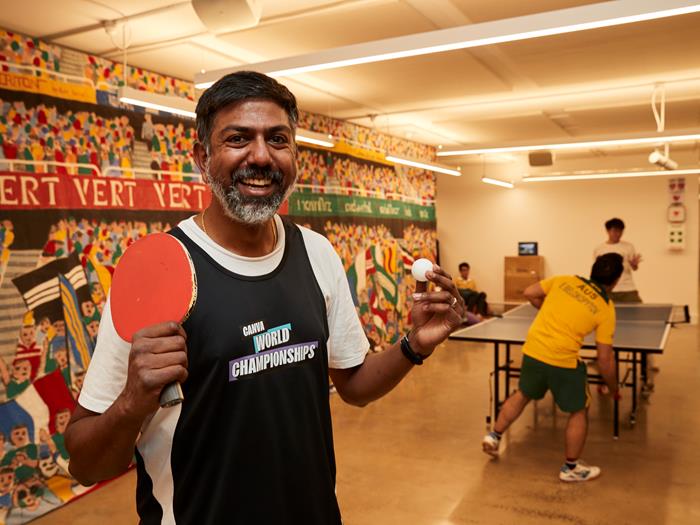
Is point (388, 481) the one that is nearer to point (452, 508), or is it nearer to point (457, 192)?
point (452, 508)

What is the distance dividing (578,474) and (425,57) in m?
3.21

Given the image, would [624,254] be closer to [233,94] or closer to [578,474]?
[578,474]

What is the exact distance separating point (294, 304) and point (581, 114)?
264 inches

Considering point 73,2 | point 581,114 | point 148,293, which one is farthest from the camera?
point 581,114

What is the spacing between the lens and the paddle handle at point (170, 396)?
93 centimetres

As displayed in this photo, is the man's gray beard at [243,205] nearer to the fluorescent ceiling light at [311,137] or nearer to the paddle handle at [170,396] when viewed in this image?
the paddle handle at [170,396]

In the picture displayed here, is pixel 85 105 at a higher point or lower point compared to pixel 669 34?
lower

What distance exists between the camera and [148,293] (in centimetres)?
102

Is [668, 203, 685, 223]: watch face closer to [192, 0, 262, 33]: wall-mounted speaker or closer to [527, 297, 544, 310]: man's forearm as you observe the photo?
[527, 297, 544, 310]: man's forearm

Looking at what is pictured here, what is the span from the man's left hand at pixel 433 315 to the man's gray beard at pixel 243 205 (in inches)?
15.5

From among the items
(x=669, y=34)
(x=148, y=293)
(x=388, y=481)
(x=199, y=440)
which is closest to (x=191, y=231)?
(x=148, y=293)

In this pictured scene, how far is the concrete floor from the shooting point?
3504 millimetres

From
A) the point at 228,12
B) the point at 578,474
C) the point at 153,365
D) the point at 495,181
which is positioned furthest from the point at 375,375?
the point at 495,181

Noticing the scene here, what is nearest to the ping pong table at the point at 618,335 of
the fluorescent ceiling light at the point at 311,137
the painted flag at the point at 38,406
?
the fluorescent ceiling light at the point at 311,137
